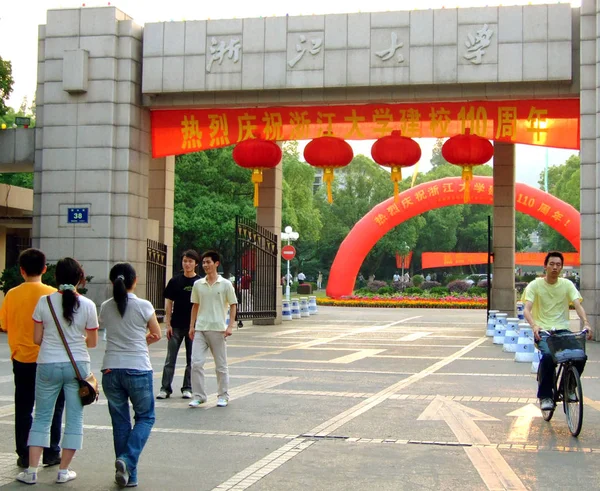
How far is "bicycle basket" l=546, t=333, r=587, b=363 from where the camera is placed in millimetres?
7398

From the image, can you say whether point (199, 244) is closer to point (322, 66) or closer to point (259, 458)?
point (322, 66)

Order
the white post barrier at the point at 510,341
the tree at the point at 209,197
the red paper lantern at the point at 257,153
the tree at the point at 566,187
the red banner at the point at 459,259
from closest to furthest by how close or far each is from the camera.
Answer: the white post barrier at the point at 510,341
the red paper lantern at the point at 257,153
the tree at the point at 209,197
the red banner at the point at 459,259
the tree at the point at 566,187

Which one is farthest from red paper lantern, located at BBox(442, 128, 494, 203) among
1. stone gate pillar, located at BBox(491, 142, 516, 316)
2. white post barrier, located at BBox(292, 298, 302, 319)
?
white post barrier, located at BBox(292, 298, 302, 319)

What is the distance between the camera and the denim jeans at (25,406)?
6.00m

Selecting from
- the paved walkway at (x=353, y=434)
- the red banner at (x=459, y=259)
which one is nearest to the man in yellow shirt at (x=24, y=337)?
the paved walkway at (x=353, y=434)

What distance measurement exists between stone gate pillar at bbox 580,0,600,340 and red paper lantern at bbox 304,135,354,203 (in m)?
4.37

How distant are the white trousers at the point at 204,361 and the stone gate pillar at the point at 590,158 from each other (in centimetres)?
889

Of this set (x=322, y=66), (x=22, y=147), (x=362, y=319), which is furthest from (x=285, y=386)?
(x=362, y=319)

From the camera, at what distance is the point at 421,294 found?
1508 inches

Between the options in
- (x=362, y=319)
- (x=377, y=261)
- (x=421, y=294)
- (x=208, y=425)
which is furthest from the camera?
(x=377, y=261)

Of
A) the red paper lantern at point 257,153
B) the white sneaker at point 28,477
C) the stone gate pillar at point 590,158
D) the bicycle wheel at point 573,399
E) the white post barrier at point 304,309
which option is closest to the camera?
the white sneaker at point 28,477

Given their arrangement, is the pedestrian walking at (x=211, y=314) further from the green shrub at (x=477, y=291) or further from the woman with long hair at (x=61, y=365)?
the green shrub at (x=477, y=291)

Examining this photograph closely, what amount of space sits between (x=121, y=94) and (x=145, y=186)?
1.87 m

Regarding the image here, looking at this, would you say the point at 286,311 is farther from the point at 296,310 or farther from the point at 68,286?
the point at 68,286
